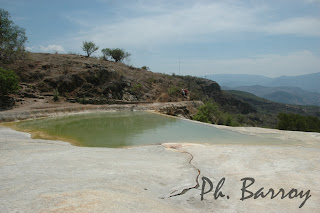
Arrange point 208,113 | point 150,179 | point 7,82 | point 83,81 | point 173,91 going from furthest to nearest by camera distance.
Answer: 1. point 173,91
2. point 83,81
3. point 208,113
4. point 7,82
5. point 150,179

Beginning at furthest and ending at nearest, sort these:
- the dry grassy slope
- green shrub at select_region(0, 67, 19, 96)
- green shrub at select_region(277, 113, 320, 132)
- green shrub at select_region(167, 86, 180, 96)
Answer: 1. green shrub at select_region(167, 86, 180, 96)
2. the dry grassy slope
3. green shrub at select_region(277, 113, 320, 132)
4. green shrub at select_region(0, 67, 19, 96)

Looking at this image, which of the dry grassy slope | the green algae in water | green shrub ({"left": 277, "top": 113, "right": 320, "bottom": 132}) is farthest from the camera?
the dry grassy slope

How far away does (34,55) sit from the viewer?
2945cm

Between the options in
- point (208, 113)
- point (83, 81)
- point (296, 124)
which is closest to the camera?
point (296, 124)

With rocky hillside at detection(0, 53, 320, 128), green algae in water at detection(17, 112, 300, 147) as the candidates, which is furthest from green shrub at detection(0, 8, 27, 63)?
green algae in water at detection(17, 112, 300, 147)

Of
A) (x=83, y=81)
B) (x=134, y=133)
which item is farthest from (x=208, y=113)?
(x=83, y=81)

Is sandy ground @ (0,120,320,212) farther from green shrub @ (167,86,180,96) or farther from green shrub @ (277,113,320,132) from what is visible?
green shrub @ (167,86,180,96)

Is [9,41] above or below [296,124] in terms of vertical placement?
above

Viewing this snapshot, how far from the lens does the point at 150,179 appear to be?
538cm

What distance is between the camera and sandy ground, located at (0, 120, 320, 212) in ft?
12.2

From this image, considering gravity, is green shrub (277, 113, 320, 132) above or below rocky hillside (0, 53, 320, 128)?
below

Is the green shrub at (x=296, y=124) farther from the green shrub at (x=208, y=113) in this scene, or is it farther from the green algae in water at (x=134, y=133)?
the green algae in water at (x=134, y=133)

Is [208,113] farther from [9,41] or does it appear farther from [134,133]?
[9,41]

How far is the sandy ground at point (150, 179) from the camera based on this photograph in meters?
3.71
